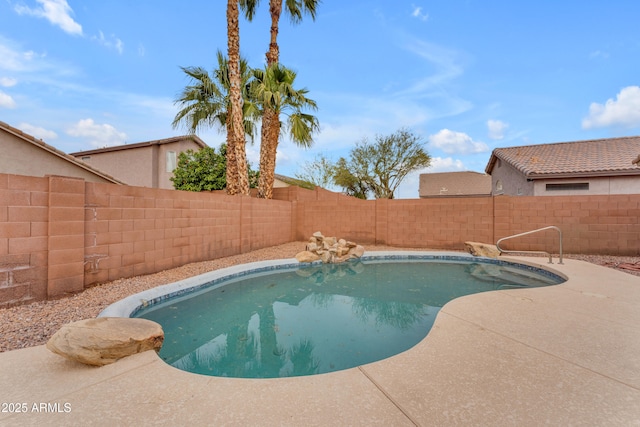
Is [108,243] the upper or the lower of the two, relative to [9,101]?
lower

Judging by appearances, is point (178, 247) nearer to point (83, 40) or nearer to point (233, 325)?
point (233, 325)

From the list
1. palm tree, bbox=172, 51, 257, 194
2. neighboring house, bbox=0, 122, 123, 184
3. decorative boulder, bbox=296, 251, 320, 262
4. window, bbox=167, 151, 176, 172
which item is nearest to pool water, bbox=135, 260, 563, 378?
decorative boulder, bbox=296, 251, 320, 262

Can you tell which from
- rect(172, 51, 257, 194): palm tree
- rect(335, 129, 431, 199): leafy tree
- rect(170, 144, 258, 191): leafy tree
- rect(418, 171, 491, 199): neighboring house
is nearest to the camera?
rect(172, 51, 257, 194): palm tree

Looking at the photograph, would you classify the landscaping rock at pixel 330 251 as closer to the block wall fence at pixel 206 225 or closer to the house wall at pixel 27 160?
the block wall fence at pixel 206 225

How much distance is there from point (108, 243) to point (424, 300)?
536 cm

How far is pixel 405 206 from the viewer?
1012 centimetres

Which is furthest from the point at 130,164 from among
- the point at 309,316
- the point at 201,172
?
the point at 309,316

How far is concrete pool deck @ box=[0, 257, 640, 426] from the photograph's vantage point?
1.73m

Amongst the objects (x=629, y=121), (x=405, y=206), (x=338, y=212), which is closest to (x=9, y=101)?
(x=338, y=212)

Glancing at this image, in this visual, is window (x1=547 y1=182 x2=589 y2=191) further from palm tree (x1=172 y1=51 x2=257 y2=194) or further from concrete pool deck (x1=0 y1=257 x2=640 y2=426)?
palm tree (x1=172 y1=51 x2=257 y2=194)

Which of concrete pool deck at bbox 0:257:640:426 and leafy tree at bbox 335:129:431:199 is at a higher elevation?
leafy tree at bbox 335:129:431:199

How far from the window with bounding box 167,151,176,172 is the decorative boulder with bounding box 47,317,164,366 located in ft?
49.7

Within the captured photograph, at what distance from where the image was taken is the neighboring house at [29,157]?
8437 millimetres

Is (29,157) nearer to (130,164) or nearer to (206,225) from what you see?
(206,225)
